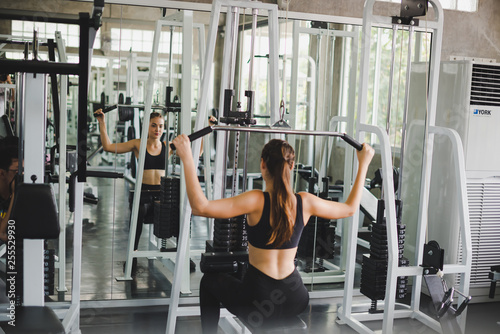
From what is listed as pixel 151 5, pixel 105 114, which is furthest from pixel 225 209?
pixel 151 5

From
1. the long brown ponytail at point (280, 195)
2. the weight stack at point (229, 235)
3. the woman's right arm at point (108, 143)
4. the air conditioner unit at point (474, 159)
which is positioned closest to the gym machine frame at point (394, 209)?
the air conditioner unit at point (474, 159)

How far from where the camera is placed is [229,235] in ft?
11.1

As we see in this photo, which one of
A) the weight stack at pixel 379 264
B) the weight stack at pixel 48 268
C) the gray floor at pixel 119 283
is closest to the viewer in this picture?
the weight stack at pixel 48 268

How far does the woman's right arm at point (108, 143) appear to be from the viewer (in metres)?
4.12

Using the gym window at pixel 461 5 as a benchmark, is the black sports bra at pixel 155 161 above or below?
below

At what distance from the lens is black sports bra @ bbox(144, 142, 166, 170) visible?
14.1ft

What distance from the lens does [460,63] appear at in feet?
14.9

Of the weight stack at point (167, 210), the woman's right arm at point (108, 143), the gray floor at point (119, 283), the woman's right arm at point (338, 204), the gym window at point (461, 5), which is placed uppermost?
the gym window at point (461, 5)

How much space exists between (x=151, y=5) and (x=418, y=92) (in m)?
2.29

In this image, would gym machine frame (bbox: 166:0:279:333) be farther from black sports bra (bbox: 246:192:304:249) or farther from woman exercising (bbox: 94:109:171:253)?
woman exercising (bbox: 94:109:171:253)

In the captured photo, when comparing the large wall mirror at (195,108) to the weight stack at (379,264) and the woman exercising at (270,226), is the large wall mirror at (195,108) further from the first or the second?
the woman exercising at (270,226)

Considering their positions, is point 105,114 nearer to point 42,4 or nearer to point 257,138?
point 42,4

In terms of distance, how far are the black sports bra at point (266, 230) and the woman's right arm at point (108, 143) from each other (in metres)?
1.67

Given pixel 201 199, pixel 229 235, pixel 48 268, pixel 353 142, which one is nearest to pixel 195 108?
pixel 229 235
